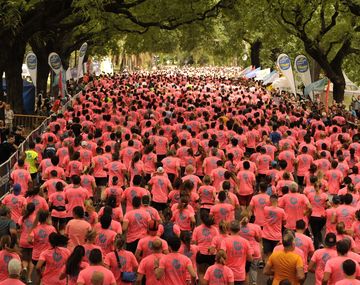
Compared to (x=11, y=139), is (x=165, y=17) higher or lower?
higher

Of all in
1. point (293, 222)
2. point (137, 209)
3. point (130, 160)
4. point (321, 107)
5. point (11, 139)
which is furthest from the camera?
point (321, 107)

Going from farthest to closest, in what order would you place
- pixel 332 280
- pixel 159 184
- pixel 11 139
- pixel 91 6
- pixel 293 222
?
pixel 91 6 → pixel 11 139 → pixel 159 184 → pixel 293 222 → pixel 332 280

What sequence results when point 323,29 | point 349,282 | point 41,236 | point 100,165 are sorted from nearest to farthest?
1. point 349,282
2. point 41,236
3. point 100,165
4. point 323,29

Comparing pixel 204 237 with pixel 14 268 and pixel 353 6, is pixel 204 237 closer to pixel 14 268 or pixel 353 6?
pixel 14 268

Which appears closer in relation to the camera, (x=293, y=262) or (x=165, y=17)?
(x=293, y=262)

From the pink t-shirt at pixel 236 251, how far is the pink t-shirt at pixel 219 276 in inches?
29.1

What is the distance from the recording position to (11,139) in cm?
1556

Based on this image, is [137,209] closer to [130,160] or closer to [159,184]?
[159,184]

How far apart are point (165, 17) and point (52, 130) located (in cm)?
1320

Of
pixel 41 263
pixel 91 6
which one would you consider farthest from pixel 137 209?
pixel 91 6

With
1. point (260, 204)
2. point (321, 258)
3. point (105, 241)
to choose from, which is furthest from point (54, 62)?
point (321, 258)

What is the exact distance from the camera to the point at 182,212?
31.5 feet

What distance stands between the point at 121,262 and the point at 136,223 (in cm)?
164

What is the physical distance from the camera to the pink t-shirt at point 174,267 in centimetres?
751
